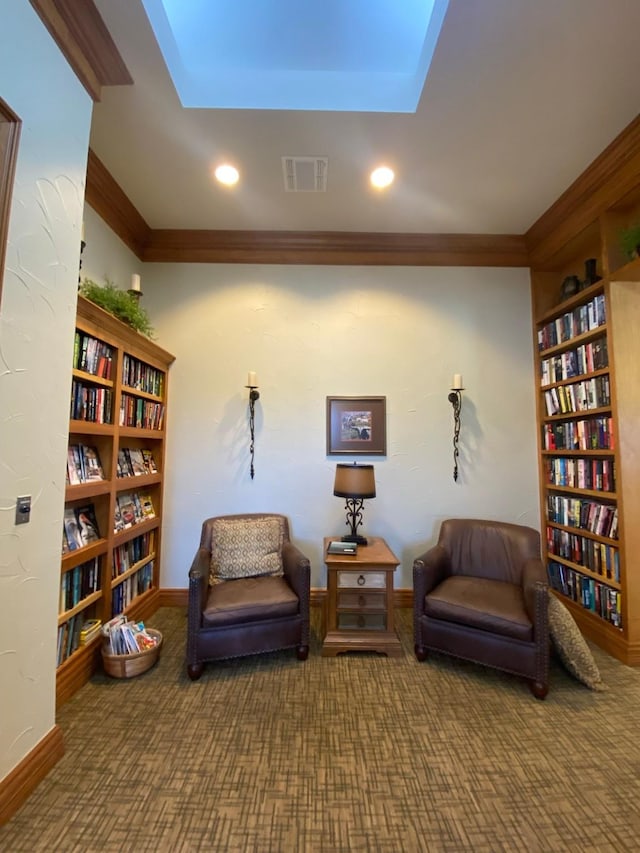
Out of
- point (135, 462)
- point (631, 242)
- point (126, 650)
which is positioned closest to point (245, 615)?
point (126, 650)

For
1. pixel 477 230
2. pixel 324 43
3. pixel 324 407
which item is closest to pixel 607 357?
pixel 477 230

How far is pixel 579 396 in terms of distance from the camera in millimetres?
2760

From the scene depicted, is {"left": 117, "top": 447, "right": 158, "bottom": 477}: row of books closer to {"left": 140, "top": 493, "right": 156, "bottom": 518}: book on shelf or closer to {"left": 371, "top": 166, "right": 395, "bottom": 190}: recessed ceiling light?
{"left": 140, "top": 493, "right": 156, "bottom": 518}: book on shelf

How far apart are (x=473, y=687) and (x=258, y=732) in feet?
3.95

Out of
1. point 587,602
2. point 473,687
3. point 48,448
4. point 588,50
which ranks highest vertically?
point 588,50

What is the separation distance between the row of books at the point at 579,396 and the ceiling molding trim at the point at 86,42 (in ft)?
10.9

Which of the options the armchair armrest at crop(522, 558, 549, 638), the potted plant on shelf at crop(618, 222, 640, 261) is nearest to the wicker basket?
the armchair armrest at crop(522, 558, 549, 638)

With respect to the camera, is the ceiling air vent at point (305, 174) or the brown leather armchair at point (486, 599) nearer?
the brown leather armchair at point (486, 599)

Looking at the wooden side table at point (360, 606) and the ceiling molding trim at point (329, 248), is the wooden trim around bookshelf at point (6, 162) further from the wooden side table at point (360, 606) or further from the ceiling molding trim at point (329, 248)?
the wooden side table at point (360, 606)

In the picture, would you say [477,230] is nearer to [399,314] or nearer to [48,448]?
[399,314]


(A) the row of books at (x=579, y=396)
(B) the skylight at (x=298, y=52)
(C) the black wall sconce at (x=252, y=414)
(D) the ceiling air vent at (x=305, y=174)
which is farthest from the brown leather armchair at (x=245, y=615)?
(B) the skylight at (x=298, y=52)

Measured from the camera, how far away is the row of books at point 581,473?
251cm

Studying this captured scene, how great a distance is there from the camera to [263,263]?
3.25 meters

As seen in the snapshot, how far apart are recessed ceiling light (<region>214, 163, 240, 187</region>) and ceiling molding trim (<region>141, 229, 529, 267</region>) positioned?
620 millimetres
